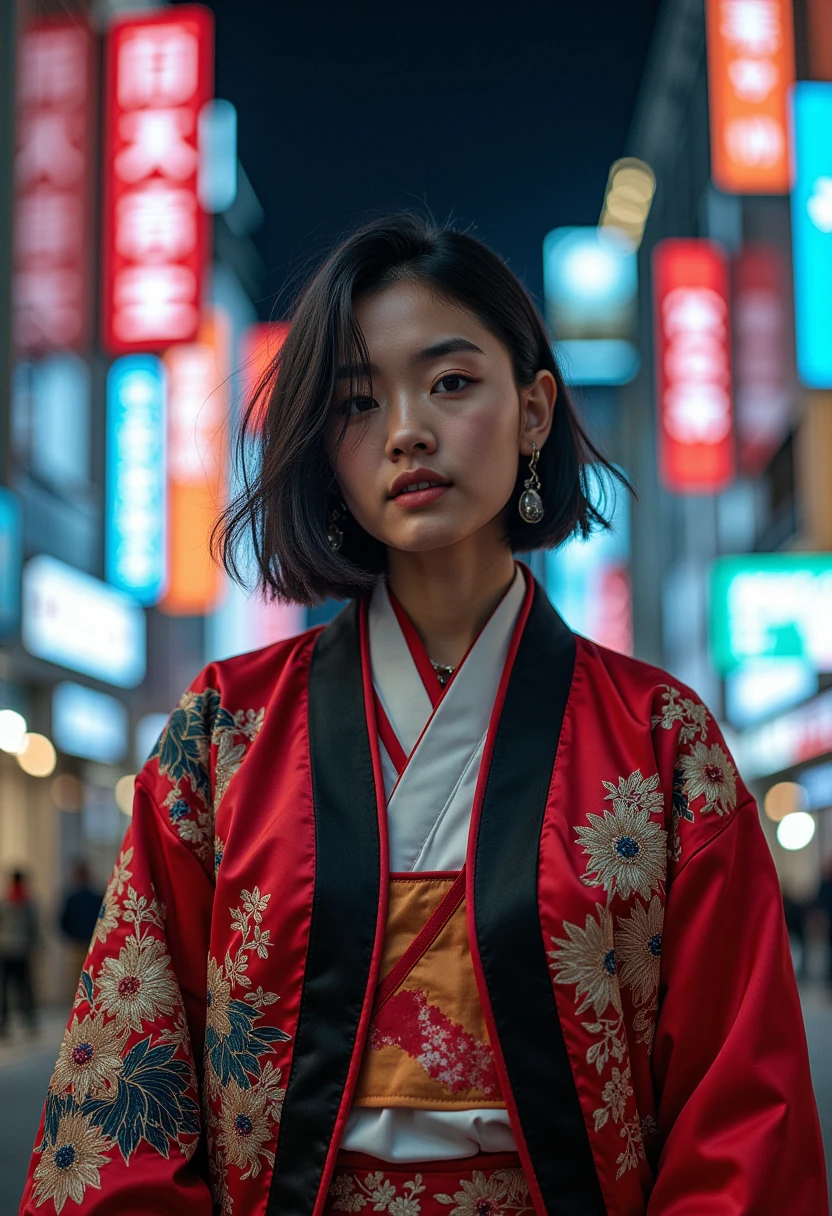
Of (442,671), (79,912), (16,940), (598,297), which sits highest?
(598,297)

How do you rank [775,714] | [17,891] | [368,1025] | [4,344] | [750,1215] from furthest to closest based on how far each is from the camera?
[775,714] → [4,344] → [17,891] → [368,1025] → [750,1215]

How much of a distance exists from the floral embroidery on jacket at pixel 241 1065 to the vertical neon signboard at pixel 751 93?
10065 millimetres

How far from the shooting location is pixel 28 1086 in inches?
288

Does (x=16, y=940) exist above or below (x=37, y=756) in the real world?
below

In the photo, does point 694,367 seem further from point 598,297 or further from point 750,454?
point 598,297

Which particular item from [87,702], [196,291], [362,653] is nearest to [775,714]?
[87,702]

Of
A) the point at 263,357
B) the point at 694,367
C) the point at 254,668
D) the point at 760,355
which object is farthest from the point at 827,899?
the point at 254,668

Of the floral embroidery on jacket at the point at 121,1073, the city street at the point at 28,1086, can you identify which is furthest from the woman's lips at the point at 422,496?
the city street at the point at 28,1086

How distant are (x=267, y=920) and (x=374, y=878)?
14 cm

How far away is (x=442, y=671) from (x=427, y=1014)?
0.47m

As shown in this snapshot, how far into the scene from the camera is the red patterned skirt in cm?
154

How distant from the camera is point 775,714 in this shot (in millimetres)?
17016

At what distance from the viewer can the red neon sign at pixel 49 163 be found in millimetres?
11789

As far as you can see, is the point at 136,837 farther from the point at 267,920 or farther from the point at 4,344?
the point at 4,344
